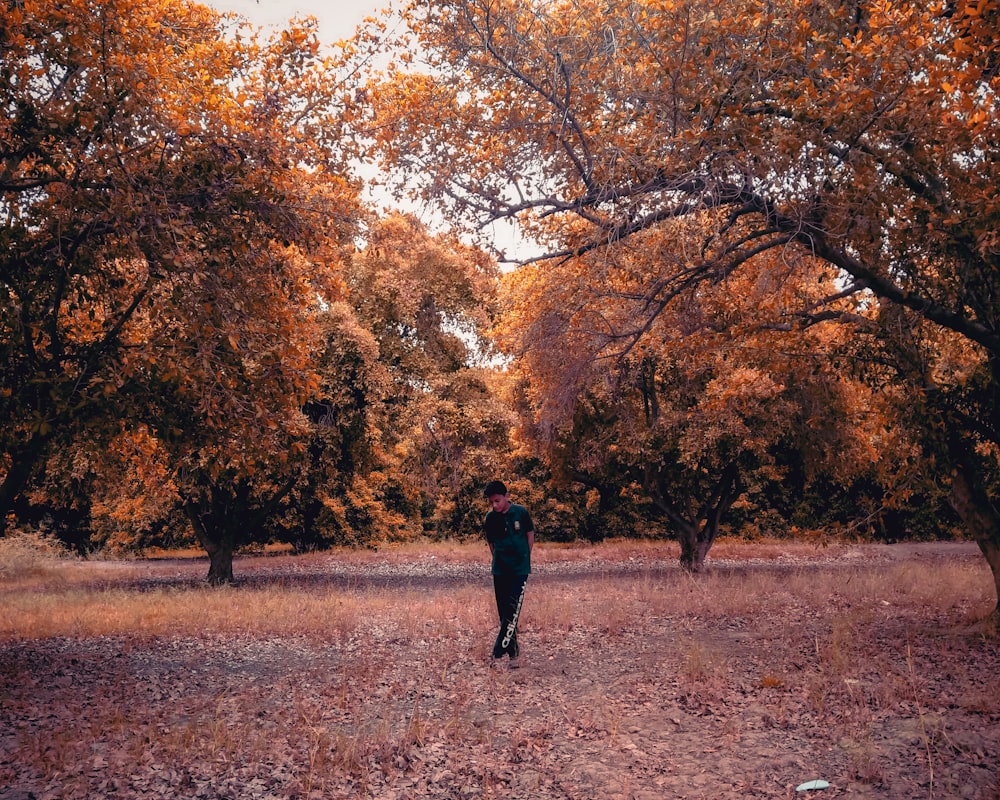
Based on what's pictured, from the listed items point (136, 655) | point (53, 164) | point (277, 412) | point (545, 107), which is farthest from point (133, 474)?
point (545, 107)

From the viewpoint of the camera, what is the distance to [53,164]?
24.7 feet

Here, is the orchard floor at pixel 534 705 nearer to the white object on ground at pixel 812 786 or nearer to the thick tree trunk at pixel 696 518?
the white object on ground at pixel 812 786

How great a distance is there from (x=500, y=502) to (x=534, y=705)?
8.17 feet

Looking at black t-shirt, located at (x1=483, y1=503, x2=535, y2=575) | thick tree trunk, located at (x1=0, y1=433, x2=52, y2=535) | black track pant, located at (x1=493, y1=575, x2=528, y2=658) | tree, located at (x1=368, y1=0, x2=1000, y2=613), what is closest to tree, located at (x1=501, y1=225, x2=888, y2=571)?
tree, located at (x1=368, y1=0, x2=1000, y2=613)

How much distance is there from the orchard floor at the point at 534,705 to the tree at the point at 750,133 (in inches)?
146

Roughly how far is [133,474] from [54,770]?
14.3 meters

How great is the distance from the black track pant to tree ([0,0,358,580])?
3300mm

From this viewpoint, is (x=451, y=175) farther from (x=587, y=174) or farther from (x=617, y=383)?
(x=617, y=383)

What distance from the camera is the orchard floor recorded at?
19.0ft

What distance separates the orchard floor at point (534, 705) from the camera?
580 cm

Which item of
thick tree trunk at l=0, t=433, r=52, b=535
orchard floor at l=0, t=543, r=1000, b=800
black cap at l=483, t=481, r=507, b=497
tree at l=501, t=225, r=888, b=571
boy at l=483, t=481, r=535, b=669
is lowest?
orchard floor at l=0, t=543, r=1000, b=800

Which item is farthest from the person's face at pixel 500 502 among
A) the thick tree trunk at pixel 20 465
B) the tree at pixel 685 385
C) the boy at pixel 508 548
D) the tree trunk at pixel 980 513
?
the tree trunk at pixel 980 513

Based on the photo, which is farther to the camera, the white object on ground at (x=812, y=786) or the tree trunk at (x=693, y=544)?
the tree trunk at (x=693, y=544)

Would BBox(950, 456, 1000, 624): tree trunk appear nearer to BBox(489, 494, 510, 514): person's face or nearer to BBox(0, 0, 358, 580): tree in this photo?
BBox(489, 494, 510, 514): person's face
